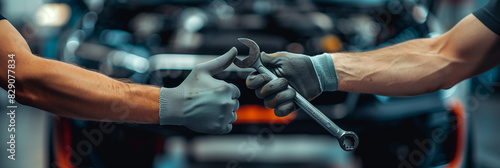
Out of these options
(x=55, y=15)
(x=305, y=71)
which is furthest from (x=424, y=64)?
(x=55, y=15)

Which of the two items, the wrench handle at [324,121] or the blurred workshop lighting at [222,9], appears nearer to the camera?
the wrench handle at [324,121]

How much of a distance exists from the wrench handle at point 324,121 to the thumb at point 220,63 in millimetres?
115

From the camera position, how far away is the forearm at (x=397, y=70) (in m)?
1.56

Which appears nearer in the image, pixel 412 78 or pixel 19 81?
pixel 19 81

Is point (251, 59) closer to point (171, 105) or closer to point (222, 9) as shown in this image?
point (171, 105)

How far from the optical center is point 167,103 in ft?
4.18

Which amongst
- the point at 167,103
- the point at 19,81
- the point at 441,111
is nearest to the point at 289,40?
the point at 441,111

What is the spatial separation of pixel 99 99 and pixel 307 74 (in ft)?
1.76

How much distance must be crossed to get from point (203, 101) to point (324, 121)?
0.93 ft

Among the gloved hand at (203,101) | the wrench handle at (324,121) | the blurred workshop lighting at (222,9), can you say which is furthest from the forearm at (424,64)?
the blurred workshop lighting at (222,9)

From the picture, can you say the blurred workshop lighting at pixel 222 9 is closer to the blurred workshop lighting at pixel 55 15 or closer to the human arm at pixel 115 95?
the blurred workshop lighting at pixel 55 15

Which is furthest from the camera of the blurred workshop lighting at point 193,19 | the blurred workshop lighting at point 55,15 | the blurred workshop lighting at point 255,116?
the blurred workshop lighting at point 193,19

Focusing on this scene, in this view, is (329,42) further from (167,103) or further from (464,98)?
(167,103)

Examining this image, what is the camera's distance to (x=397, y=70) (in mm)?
1631
